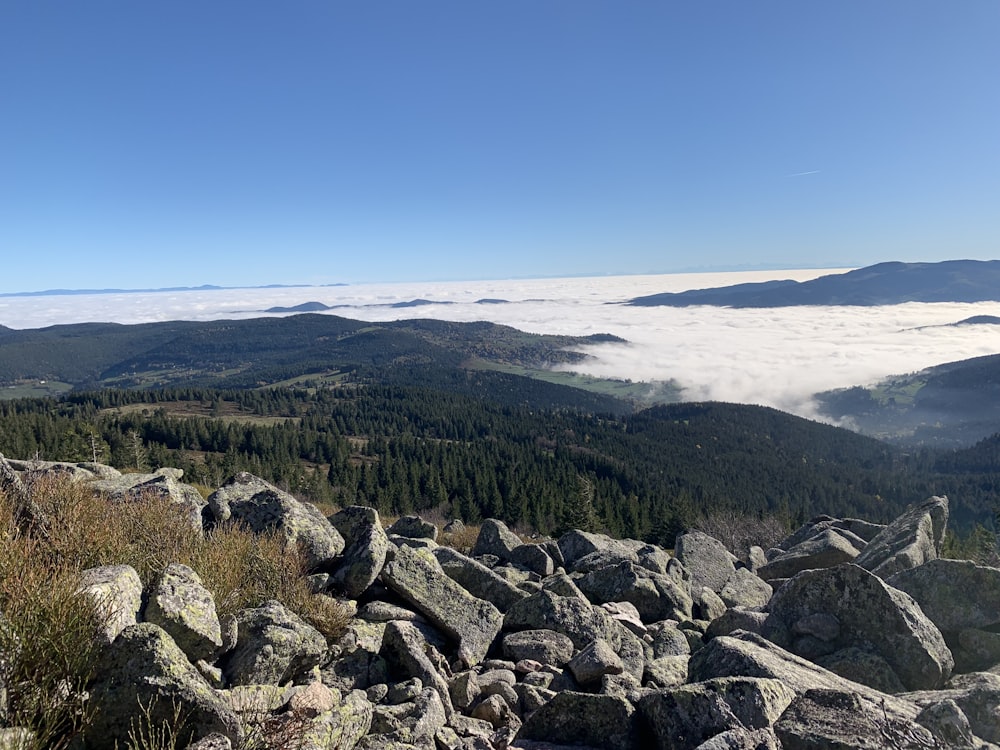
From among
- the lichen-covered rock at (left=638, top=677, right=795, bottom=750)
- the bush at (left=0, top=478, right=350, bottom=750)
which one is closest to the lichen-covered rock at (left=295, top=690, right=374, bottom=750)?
the bush at (left=0, top=478, right=350, bottom=750)

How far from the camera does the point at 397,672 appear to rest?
10344 mm

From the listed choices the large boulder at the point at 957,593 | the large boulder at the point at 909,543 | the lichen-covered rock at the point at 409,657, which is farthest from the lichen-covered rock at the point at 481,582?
the large boulder at the point at 909,543

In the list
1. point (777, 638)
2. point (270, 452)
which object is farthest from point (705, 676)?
point (270, 452)

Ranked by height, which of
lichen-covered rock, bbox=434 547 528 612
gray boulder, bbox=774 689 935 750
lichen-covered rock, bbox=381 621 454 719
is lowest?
lichen-covered rock, bbox=434 547 528 612

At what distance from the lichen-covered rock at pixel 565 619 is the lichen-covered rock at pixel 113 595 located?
8.70 m

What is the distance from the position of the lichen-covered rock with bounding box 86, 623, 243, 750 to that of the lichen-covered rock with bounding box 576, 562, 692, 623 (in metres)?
13.7

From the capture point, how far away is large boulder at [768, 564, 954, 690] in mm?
11984

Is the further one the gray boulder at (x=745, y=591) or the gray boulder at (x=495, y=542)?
the gray boulder at (x=495, y=542)

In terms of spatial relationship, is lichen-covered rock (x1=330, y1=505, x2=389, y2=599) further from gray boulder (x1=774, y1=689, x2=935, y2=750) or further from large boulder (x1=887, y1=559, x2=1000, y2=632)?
large boulder (x1=887, y1=559, x2=1000, y2=632)

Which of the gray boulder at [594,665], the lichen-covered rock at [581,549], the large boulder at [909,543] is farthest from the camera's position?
the lichen-covered rock at [581,549]

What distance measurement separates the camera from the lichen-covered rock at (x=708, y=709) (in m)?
7.82

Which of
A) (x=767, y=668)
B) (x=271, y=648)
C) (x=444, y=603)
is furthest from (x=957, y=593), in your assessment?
(x=271, y=648)

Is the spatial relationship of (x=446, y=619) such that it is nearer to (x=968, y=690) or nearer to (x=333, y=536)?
(x=333, y=536)

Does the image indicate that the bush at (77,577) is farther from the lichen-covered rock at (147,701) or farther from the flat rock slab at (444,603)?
the flat rock slab at (444,603)
